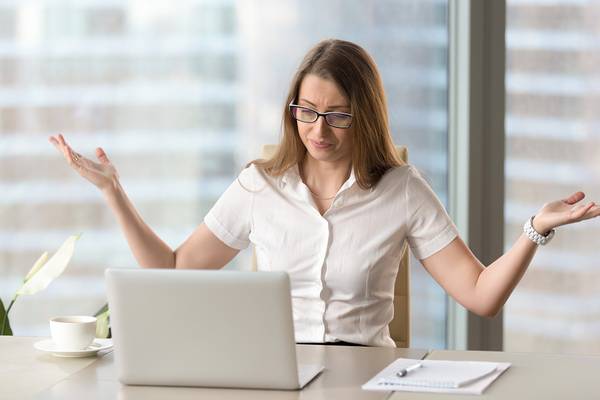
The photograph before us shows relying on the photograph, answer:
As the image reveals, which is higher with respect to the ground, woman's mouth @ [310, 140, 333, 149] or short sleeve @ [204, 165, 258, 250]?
woman's mouth @ [310, 140, 333, 149]

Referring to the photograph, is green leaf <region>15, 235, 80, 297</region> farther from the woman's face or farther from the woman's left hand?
the woman's left hand

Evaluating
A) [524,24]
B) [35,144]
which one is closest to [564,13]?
[524,24]

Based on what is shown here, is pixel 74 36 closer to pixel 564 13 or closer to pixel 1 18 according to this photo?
pixel 1 18

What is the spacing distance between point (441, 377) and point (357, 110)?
2.61ft

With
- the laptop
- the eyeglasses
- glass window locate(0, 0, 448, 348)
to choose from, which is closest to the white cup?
the laptop

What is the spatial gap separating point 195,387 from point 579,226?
211cm

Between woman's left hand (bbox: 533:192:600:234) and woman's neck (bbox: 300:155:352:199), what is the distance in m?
0.50

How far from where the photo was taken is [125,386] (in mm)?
1634

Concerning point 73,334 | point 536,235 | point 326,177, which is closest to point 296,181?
point 326,177

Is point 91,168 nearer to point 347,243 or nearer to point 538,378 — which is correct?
point 347,243

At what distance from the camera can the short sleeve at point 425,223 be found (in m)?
2.27

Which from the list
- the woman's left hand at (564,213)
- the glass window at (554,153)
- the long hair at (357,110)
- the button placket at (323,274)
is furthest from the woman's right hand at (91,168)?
the glass window at (554,153)

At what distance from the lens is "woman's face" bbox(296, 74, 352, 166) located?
86.4 inches

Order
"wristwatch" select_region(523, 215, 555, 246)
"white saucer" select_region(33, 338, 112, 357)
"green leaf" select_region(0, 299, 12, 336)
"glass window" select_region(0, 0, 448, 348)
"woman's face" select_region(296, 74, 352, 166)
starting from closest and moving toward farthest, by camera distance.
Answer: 1. "white saucer" select_region(33, 338, 112, 357)
2. "wristwatch" select_region(523, 215, 555, 246)
3. "woman's face" select_region(296, 74, 352, 166)
4. "green leaf" select_region(0, 299, 12, 336)
5. "glass window" select_region(0, 0, 448, 348)
